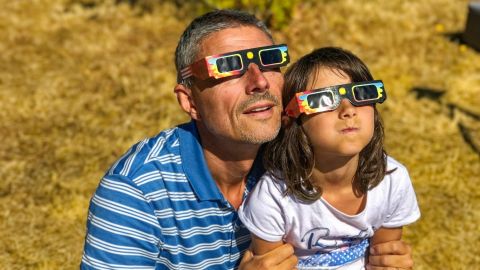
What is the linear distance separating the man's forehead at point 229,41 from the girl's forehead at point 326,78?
0.35m

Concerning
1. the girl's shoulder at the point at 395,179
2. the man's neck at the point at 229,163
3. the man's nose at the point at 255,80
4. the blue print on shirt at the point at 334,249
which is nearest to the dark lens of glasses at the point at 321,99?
the man's nose at the point at 255,80

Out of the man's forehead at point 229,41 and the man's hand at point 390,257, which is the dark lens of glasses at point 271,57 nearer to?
the man's forehead at point 229,41

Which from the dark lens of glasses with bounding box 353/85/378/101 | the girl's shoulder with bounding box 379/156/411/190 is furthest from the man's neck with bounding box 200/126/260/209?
the girl's shoulder with bounding box 379/156/411/190

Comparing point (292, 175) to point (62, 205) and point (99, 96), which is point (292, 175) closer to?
point (62, 205)

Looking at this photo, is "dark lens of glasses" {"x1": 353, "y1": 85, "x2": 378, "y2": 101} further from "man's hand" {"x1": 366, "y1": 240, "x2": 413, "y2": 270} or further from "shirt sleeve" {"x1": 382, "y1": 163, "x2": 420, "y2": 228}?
"man's hand" {"x1": 366, "y1": 240, "x2": 413, "y2": 270}

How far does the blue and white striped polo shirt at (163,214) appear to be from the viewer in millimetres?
3092

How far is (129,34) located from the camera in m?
8.82

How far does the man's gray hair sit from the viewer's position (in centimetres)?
329

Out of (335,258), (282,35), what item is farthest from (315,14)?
(335,258)

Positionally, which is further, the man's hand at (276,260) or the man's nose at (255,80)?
the man's hand at (276,260)

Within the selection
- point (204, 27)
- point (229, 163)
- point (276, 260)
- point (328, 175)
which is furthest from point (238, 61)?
point (276, 260)

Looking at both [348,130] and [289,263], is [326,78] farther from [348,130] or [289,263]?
[289,263]

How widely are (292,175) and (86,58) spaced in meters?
5.60

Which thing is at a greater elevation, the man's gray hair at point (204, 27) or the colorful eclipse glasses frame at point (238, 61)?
the man's gray hair at point (204, 27)
